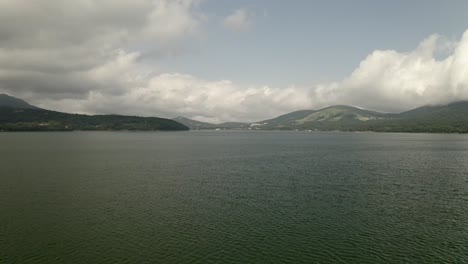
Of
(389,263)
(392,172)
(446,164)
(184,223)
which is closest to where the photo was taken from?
(389,263)

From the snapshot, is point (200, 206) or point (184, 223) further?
point (200, 206)

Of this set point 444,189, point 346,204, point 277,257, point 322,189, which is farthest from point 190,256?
point 444,189

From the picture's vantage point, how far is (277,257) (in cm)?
3391

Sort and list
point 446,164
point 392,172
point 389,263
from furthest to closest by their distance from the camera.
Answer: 1. point 446,164
2. point 392,172
3. point 389,263

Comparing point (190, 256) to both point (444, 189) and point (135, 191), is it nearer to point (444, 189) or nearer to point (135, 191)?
point (135, 191)

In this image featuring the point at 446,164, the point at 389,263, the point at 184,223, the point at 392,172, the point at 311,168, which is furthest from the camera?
the point at 446,164

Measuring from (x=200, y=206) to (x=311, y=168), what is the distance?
5378cm

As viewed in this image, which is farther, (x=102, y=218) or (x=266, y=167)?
(x=266, y=167)

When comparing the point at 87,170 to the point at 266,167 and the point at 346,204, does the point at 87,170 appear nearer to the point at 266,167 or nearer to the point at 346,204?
the point at 266,167

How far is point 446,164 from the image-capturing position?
106m

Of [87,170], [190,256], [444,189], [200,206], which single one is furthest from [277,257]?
[87,170]

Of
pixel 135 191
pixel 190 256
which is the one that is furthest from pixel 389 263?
pixel 135 191

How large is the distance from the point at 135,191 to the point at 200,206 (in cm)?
1898

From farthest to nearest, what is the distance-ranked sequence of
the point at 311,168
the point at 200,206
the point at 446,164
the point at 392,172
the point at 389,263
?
the point at 446,164 → the point at 311,168 → the point at 392,172 → the point at 200,206 → the point at 389,263
